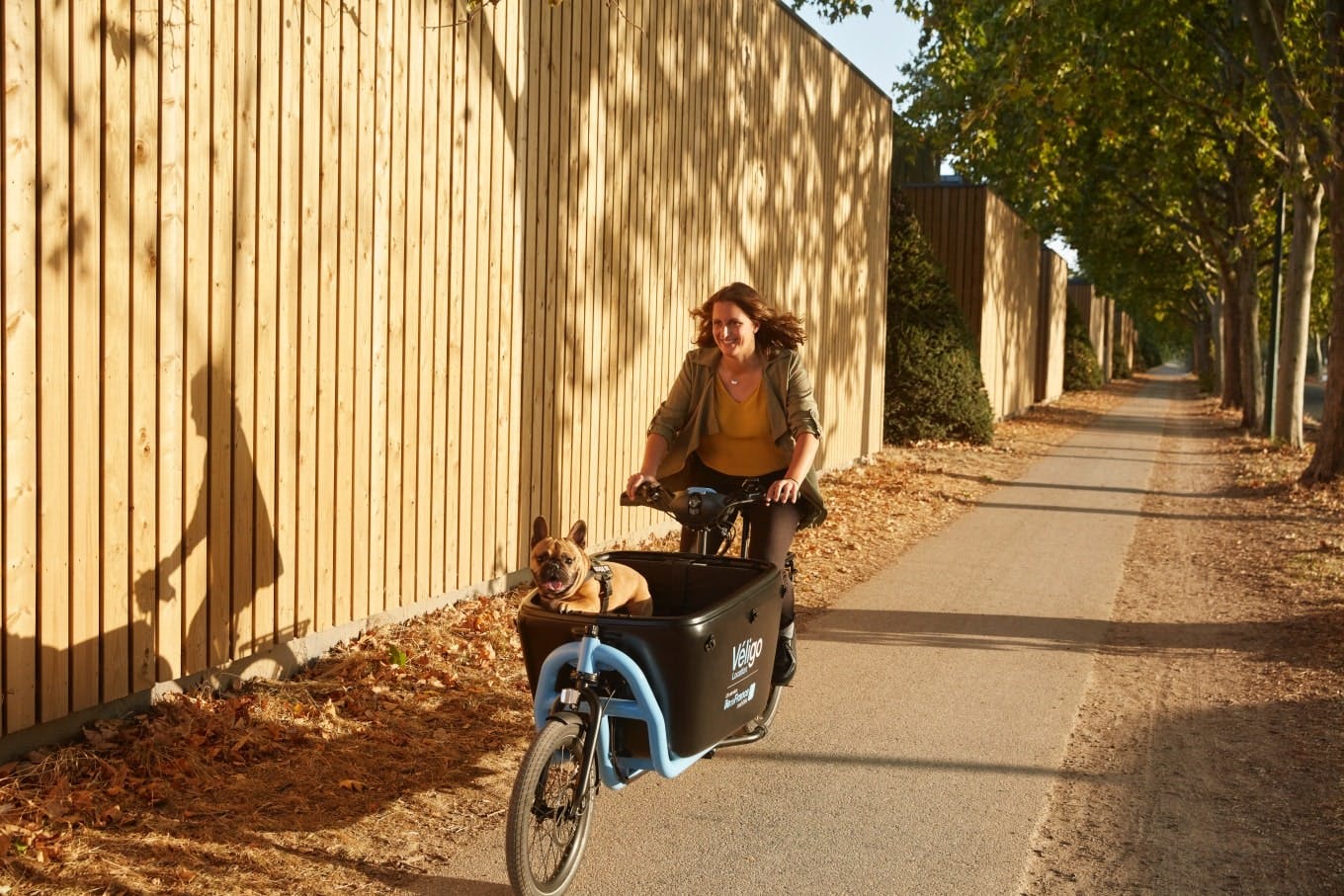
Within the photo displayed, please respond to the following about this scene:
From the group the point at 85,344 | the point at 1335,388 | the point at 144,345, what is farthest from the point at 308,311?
the point at 1335,388

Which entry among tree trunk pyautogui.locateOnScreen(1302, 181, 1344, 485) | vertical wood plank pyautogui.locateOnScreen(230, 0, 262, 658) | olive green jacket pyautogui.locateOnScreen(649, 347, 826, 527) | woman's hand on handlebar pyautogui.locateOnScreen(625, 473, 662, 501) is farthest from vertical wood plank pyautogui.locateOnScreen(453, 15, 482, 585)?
tree trunk pyautogui.locateOnScreen(1302, 181, 1344, 485)

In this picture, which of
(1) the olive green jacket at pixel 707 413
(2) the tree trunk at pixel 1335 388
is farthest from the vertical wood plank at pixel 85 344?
(2) the tree trunk at pixel 1335 388

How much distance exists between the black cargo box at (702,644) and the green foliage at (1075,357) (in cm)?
4053

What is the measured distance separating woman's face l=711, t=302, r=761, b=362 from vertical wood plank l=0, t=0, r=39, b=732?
248 centimetres

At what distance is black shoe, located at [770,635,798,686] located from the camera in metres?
5.32

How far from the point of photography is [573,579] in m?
4.13

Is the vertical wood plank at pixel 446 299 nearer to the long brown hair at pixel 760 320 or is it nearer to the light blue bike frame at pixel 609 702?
the long brown hair at pixel 760 320

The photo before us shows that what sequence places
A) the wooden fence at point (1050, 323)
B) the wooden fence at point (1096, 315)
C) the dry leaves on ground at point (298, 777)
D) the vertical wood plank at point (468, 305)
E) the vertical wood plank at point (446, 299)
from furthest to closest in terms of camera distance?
the wooden fence at point (1096, 315)
the wooden fence at point (1050, 323)
the vertical wood plank at point (468, 305)
the vertical wood plank at point (446, 299)
the dry leaves on ground at point (298, 777)

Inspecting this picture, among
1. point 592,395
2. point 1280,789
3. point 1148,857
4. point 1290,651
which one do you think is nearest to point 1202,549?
point 1290,651

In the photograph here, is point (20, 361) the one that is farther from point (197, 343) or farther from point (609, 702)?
point (609, 702)

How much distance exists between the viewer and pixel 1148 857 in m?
4.23

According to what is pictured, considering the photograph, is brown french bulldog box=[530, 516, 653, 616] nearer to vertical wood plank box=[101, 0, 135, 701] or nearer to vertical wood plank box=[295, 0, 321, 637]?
vertical wood plank box=[101, 0, 135, 701]

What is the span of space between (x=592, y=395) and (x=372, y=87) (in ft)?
10.2

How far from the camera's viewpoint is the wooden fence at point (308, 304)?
4.47m
